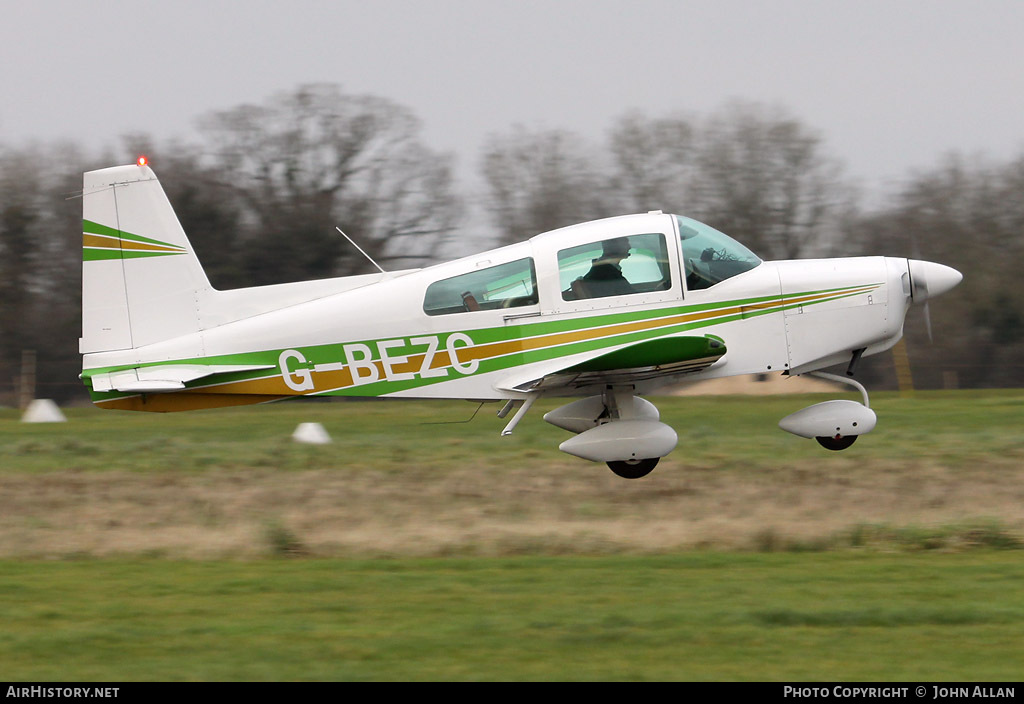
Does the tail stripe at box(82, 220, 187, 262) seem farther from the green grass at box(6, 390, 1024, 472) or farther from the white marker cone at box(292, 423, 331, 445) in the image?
the white marker cone at box(292, 423, 331, 445)

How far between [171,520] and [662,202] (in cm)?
2340

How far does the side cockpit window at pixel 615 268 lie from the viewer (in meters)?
9.37

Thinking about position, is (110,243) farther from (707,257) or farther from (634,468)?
(707,257)

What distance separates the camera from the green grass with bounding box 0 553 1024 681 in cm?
498

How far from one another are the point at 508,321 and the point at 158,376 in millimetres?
3135

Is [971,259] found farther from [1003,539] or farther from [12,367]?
[12,367]

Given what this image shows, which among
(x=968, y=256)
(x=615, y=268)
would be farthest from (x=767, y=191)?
(x=615, y=268)

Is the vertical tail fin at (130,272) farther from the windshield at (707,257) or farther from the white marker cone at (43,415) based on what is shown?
the white marker cone at (43,415)

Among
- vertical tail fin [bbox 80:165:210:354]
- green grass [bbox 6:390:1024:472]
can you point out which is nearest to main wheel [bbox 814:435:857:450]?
green grass [bbox 6:390:1024:472]

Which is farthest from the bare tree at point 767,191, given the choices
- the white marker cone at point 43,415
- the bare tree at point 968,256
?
the white marker cone at point 43,415

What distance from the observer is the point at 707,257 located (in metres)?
9.51

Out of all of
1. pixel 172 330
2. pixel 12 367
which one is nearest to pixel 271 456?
pixel 172 330

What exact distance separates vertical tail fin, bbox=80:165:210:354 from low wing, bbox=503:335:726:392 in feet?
10.1

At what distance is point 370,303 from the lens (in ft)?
31.5
